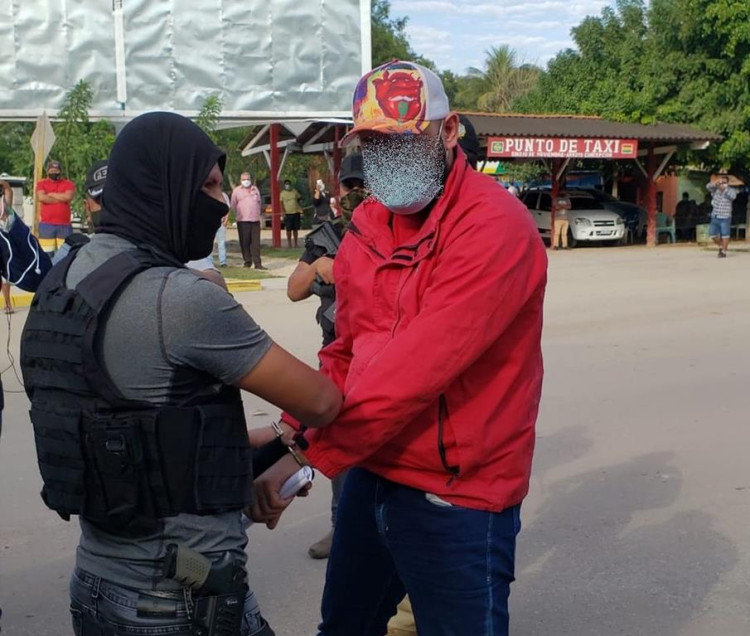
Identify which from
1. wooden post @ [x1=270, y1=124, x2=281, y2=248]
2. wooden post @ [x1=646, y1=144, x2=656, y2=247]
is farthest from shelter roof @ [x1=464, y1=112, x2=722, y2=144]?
wooden post @ [x1=270, y1=124, x2=281, y2=248]

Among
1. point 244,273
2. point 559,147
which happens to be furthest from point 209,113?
point 559,147

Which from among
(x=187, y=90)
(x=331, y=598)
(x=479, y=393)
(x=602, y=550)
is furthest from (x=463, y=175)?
(x=187, y=90)

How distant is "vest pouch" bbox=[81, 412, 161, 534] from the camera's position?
6.42 feet

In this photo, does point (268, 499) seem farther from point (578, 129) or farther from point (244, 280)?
point (578, 129)

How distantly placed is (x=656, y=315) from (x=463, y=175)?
9868mm

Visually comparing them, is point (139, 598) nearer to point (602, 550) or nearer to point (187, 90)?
point (602, 550)

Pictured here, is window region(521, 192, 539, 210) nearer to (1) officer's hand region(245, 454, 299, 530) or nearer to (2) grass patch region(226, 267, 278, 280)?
(2) grass patch region(226, 267, 278, 280)

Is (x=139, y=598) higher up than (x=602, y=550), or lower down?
higher up

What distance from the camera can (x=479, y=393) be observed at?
2207 mm

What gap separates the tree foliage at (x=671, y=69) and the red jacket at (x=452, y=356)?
2376 centimetres

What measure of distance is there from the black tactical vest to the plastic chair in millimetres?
25545

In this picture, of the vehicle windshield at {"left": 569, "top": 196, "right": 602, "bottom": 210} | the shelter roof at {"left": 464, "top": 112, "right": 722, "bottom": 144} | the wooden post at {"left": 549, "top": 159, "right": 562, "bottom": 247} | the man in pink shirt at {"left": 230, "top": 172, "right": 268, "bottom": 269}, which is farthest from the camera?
the vehicle windshield at {"left": 569, "top": 196, "right": 602, "bottom": 210}

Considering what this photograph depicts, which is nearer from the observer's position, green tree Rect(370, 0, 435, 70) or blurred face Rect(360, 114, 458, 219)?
blurred face Rect(360, 114, 458, 219)

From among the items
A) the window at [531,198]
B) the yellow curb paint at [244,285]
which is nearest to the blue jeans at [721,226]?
the window at [531,198]
